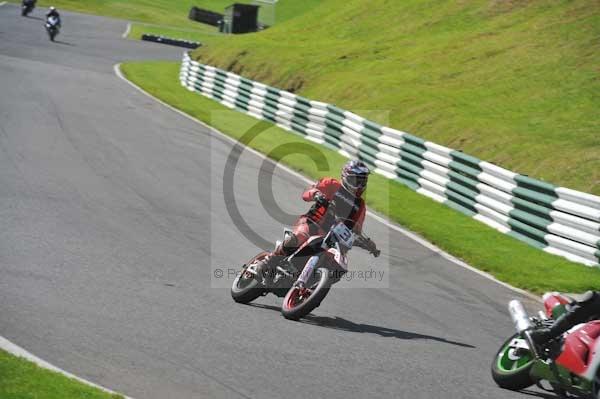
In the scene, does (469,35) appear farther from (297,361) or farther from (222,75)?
(297,361)

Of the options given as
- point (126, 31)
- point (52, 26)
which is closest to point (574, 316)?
point (52, 26)

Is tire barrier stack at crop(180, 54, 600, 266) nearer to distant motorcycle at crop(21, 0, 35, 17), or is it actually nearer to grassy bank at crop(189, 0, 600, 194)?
grassy bank at crop(189, 0, 600, 194)

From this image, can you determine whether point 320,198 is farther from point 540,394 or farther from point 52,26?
point 52,26

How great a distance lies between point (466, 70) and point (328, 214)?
18.7 meters

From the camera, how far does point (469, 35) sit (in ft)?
101

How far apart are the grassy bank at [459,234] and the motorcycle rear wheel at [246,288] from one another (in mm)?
4301

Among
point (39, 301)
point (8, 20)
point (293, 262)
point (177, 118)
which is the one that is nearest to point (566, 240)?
point (293, 262)

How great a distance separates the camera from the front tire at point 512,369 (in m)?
8.04

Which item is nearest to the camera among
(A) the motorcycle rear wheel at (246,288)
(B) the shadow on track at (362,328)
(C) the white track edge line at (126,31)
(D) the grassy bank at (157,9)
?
(B) the shadow on track at (362,328)

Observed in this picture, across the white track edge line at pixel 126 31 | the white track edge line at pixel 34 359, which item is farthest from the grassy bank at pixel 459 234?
the white track edge line at pixel 126 31

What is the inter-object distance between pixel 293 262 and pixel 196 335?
1.66 metres

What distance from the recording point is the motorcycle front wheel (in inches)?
363

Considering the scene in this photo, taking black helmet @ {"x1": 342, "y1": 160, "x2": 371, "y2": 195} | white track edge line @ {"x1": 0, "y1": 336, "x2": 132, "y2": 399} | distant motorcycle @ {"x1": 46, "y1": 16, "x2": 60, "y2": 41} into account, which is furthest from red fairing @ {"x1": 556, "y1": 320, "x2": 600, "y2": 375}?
distant motorcycle @ {"x1": 46, "y1": 16, "x2": 60, "y2": 41}

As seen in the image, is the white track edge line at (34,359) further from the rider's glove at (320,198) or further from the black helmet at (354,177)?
the black helmet at (354,177)
